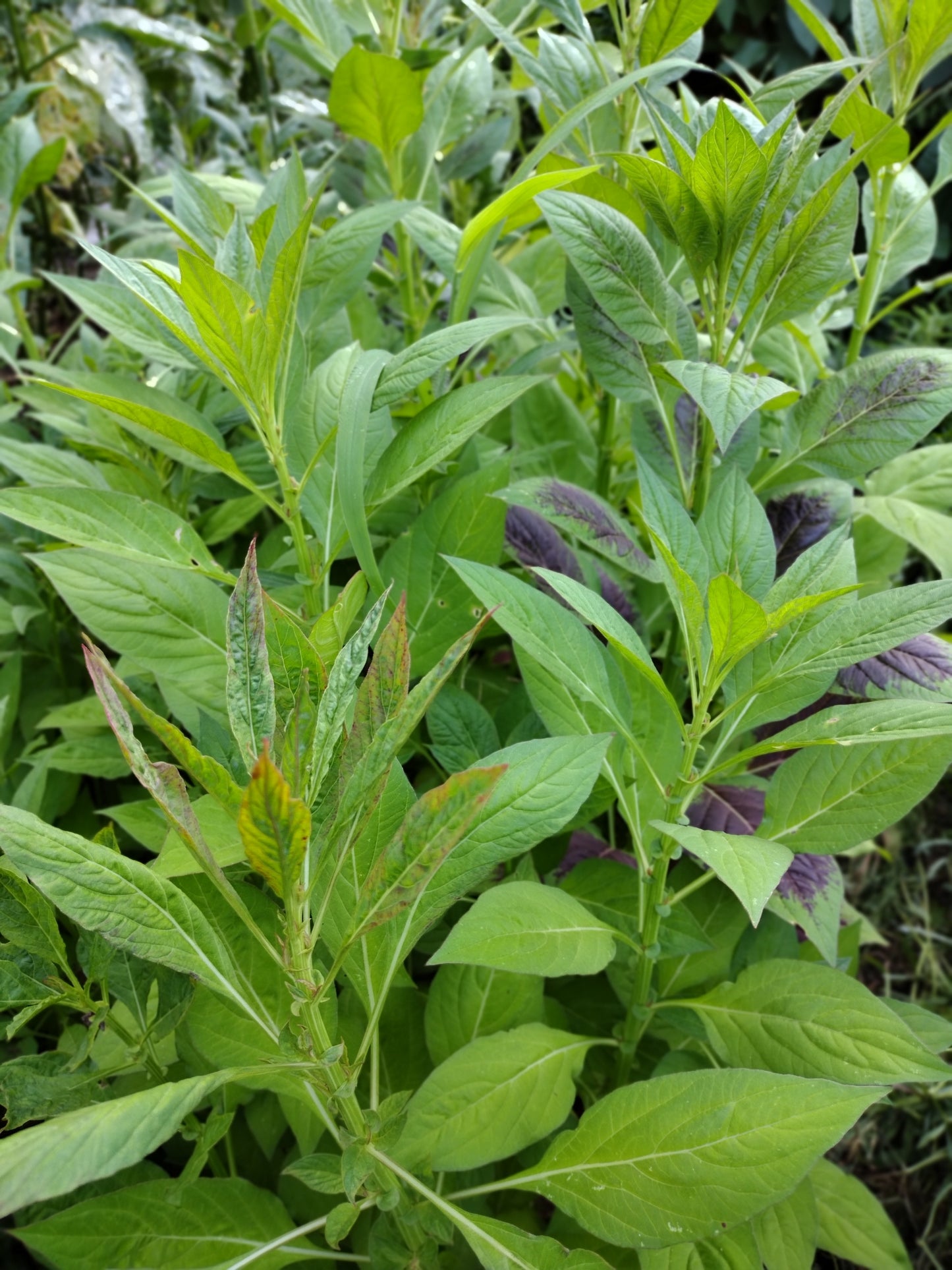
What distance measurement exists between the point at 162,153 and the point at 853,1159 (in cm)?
234

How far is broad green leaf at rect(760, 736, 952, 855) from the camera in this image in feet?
2.16

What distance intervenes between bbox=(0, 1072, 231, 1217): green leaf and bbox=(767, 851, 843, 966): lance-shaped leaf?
0.42 meters

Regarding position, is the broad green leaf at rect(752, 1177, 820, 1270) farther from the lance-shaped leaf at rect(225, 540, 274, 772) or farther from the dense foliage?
the lance-shaped leaf at rect(225, 540, 274, 772)

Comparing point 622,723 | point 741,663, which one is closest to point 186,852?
point 622,723

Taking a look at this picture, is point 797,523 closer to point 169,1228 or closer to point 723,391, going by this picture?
point 723,391

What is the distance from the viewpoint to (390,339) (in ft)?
3.67

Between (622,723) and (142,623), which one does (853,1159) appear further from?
(142,623)

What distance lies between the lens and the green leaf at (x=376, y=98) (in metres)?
0.84

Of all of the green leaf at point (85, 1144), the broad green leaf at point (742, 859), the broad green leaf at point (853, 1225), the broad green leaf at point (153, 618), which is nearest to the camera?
the green leaf at point (85, 1144)

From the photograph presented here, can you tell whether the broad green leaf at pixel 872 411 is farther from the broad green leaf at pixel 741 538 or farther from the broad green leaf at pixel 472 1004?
the broad green leaf at pixel 472 1004

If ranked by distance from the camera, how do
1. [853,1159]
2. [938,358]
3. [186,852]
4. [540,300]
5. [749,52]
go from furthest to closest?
[749,52], [853,1159], [540,300], [938,358], [186,852]

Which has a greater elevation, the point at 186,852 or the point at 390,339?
the point at 390,339

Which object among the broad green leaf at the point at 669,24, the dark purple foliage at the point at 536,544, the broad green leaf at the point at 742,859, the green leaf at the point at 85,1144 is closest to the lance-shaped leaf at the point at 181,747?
the green leaf at the point at 85,1144

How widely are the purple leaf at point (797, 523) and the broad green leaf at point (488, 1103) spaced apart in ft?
1.50
